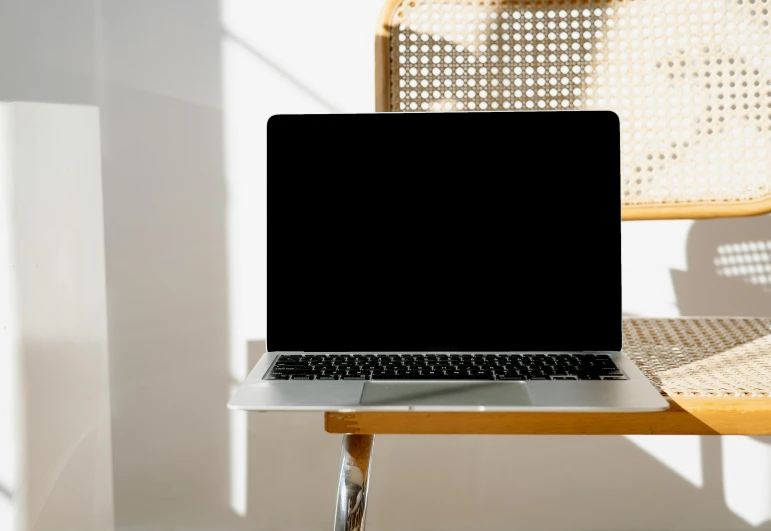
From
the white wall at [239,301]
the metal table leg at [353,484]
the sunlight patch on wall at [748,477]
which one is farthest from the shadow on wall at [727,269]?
the metal table leg at [353,484]

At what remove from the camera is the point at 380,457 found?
1.38m

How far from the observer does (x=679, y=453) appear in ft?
4.44

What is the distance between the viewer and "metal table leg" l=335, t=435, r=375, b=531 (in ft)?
2.21

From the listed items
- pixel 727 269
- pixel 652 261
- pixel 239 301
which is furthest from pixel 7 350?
pixel 727 269

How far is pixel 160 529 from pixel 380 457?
1.38ft

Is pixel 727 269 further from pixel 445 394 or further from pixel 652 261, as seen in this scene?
pixel 445 394

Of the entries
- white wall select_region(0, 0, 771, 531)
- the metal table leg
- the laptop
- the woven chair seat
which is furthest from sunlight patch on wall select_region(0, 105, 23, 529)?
the woven chair seat

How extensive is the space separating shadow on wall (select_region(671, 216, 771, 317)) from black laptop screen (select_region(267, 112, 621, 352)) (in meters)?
0.58

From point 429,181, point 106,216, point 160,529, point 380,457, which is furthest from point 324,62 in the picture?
point 160,529

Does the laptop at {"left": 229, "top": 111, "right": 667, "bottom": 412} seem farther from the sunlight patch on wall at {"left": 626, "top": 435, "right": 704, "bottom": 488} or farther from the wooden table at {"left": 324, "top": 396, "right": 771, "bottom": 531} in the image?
the sunlight patch on wall at {"left": 626, "top": 435, "right": 704, "bottom": 488}

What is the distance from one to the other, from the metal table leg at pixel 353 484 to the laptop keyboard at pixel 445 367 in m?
0.06

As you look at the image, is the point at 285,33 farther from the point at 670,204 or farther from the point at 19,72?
the point at 670,204

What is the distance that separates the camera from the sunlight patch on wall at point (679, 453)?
135 cm

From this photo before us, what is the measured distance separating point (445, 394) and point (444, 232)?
226 mm
